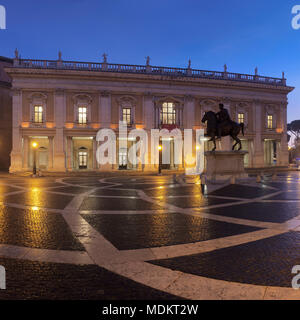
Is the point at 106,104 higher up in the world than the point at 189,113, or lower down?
higher up

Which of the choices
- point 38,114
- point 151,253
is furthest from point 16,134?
point 151,253

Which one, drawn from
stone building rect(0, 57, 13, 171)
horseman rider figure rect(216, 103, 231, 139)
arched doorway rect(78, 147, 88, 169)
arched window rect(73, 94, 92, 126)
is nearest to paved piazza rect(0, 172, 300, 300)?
horseman rider figure rect(216, 103, 231, 139)

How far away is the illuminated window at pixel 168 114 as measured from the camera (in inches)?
1277

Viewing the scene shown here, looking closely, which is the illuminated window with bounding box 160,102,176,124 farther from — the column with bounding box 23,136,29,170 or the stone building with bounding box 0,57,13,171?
the stone building with bounding box 0,57,13,171

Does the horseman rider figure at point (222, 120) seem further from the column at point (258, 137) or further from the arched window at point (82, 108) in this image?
the column at point (258, 137)

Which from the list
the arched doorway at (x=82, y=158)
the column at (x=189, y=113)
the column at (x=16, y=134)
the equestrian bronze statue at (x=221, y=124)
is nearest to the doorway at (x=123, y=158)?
the arched doorway at (x=82, y=158)

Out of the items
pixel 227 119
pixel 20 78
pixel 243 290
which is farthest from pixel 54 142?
pixel 243 290

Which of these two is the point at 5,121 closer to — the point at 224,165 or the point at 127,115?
the point at 127,115

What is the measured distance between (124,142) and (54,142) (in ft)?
29.2

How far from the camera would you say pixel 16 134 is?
93.7ft

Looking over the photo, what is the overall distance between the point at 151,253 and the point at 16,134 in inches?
1173

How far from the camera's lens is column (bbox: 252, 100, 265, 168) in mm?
35638

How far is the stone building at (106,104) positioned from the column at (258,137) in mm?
56
